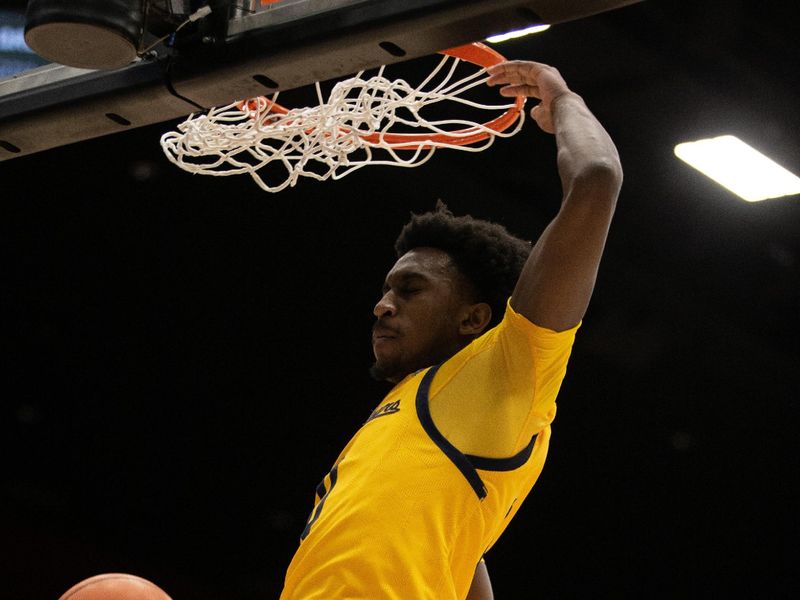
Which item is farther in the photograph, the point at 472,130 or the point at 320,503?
the point at 472,130

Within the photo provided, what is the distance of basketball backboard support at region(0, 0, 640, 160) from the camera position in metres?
1.95

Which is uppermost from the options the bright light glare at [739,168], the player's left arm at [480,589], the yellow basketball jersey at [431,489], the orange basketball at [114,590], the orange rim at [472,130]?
the orange rim at [472,130]

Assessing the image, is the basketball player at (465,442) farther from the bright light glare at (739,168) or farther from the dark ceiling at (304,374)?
the dark ceiling at (304,374)

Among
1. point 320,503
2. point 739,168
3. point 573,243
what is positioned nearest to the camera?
point 573,243

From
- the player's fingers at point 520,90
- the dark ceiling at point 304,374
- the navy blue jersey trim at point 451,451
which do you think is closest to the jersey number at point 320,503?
the navy blue jersey trim at point 451,451

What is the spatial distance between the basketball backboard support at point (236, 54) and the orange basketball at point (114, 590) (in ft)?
4.23

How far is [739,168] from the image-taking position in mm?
4215

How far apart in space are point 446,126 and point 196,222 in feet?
6.56

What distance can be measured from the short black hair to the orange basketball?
1418 mm

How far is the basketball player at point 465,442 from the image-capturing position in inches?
73.4

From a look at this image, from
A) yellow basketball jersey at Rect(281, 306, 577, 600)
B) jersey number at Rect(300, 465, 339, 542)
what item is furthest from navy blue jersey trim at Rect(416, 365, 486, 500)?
jersey number at Rect(300, 465, 339, 542)

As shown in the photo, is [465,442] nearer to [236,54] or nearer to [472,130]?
[236,54]

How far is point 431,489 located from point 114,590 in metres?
1.63

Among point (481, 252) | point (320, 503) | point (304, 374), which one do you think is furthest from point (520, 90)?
point (304, 374)
